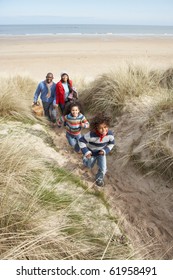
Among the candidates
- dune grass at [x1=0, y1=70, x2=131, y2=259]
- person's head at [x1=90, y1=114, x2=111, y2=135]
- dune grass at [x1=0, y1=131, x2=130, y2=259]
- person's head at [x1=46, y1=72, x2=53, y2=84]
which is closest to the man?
person's head at [x1=46, y1=72, x2=53, y2=84]

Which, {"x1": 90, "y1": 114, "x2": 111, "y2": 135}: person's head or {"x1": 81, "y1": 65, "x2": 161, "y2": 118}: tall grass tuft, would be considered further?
{"x1": 81, "y1": 65, "x2": 161, "y2": 118}: tall grass tuft

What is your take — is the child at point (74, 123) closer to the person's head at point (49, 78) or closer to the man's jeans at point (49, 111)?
the man's jeans at point (49, 111)

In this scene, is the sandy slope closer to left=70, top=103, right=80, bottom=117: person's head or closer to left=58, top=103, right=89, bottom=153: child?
left=58, top=103, right=89, bottom=153: child

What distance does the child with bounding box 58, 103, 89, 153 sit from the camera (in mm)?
5113

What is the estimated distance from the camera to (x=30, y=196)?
3.00 m

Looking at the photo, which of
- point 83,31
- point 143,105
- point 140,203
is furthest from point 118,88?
point 83,31

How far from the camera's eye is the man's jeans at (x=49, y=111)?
6.70 metres

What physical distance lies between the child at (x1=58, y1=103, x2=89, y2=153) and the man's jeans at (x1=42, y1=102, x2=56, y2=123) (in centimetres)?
140

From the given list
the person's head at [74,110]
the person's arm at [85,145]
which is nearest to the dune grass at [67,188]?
the person's arm at [85,145]

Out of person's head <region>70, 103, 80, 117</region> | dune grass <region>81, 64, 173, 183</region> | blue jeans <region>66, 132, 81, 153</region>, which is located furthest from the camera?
blue jeans <region>66, 132, 81, 153</region>

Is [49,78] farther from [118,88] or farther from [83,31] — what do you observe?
[83,31]

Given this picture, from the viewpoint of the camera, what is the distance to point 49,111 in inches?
274

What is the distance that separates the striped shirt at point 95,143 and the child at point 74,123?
2.38 ft
